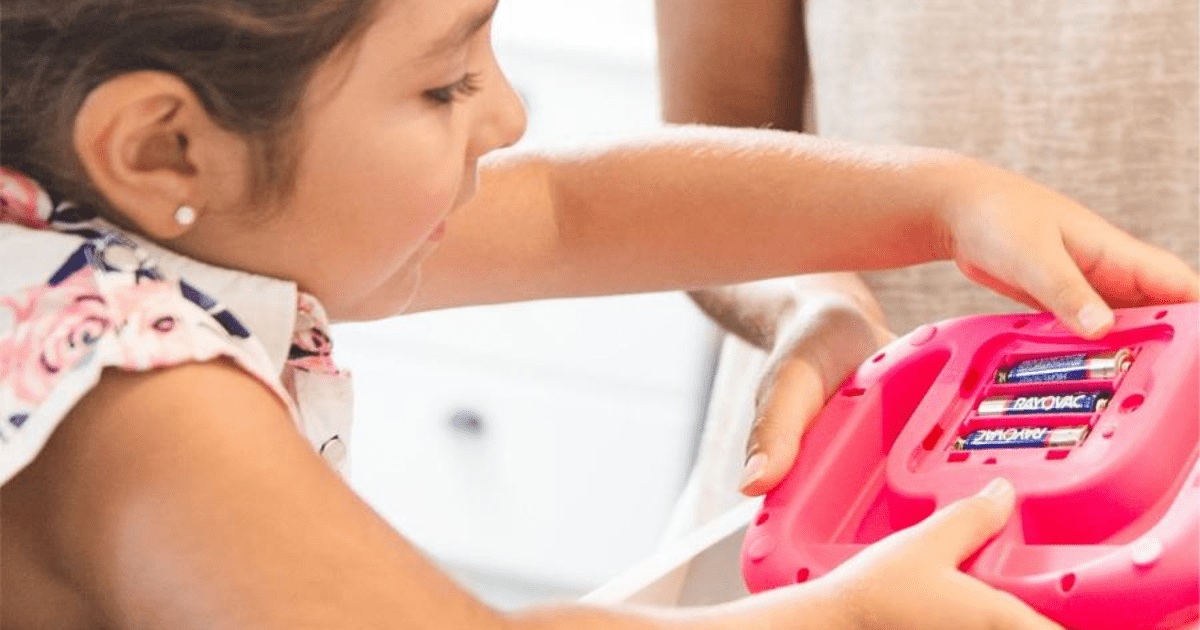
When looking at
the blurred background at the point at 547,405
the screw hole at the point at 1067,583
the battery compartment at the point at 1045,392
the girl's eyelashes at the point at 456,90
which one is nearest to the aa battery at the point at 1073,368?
the battery compartment at the point at 1045,392

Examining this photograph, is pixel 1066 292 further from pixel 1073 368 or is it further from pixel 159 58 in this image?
pixel 159 58

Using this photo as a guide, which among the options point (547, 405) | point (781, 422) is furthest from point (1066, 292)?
point (547, 405)

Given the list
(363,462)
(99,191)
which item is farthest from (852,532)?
(363,462)

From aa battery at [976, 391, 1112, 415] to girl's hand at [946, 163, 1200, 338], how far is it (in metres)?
0.03

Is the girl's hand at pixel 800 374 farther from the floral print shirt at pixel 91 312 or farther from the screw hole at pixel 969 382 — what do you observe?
the floral print shirt at pixel 91 312

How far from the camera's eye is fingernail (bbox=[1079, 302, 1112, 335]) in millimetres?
666

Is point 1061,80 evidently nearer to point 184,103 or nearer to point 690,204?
point 690,204

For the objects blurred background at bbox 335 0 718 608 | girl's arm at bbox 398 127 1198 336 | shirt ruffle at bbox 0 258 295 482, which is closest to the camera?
shirt ruffle at bbox 0 258 295 482

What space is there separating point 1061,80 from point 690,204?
0.99 ft

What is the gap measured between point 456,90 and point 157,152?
10cm

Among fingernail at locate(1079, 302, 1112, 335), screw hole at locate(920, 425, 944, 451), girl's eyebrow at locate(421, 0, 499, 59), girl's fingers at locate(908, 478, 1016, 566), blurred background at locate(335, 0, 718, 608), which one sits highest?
girl's eyebrow at locate(421, 0, 499, 59)

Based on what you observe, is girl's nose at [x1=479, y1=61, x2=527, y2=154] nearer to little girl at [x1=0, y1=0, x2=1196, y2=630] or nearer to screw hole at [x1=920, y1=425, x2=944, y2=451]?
little girl at [x1=0, y1=0, x2=1196, y2=630]

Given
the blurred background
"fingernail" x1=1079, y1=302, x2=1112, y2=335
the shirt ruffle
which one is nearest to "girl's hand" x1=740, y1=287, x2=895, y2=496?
"fingernail" x1=1079, y1=302, x2=1112, y2=335

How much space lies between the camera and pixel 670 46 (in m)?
1.13
